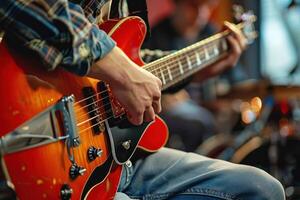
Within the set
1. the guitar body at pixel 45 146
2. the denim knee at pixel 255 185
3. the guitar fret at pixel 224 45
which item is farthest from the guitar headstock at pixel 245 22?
the guitar body at pixel 45 146

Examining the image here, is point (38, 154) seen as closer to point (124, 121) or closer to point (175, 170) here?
point (124, 121)

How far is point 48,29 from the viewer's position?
2.86 feet

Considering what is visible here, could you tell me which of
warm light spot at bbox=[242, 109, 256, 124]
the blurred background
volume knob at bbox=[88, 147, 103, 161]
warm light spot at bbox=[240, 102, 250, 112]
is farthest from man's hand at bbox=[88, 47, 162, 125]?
warm light spot at bbox=[240, 102, 250, 112]

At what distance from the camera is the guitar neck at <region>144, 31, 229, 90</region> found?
1311mm

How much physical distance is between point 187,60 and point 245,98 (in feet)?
4.03

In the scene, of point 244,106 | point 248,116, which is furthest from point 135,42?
point 244,106

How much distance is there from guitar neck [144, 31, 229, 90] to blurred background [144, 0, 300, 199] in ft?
0.43

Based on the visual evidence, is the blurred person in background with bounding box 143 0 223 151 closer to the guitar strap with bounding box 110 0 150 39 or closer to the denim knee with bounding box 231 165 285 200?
the guitar strap with bounding box 110 0 150 39

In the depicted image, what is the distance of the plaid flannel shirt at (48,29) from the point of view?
0.86 m

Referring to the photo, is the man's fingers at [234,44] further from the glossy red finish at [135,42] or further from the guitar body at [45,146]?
the guitar body at [45,146]

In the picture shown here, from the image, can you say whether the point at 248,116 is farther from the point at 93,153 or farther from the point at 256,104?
the point at 93,153

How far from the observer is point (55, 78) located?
3.08 ft

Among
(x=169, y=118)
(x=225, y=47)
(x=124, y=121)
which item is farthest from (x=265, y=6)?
(x=124, y=121)

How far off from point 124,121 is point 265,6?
257 centimetres
